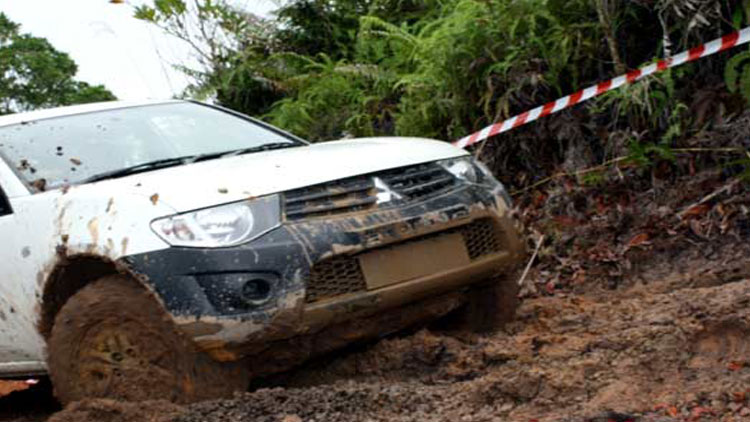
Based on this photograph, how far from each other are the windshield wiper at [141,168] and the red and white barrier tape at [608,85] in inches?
121

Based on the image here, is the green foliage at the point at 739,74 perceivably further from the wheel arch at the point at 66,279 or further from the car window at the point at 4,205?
the car window at the point at 4,205

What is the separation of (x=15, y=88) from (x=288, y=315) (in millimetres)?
44962

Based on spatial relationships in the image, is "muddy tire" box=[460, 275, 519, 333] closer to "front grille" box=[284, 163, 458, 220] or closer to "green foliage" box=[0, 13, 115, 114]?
"front grille" box=[284, 163, 458, 220]

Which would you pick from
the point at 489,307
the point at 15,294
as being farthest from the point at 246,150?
the point at 489,307

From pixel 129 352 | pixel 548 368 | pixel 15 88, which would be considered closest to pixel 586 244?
pixel 548 368

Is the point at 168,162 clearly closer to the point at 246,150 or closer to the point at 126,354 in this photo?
the point at 246,150

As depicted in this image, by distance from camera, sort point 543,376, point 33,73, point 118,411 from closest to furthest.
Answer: point 543,376, point 118,411, point 33,73

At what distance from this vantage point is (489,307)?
212 inches

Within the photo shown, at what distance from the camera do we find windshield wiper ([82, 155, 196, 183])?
16.7 feet

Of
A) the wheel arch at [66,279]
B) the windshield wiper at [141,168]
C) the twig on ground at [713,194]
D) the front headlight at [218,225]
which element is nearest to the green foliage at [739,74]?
the twig on ground at [713,194]

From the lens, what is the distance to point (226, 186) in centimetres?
448

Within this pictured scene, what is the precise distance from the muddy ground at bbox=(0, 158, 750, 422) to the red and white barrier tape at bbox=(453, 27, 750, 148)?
29.5 inches

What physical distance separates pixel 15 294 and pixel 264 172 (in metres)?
1.28

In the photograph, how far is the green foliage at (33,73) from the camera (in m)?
46.5
